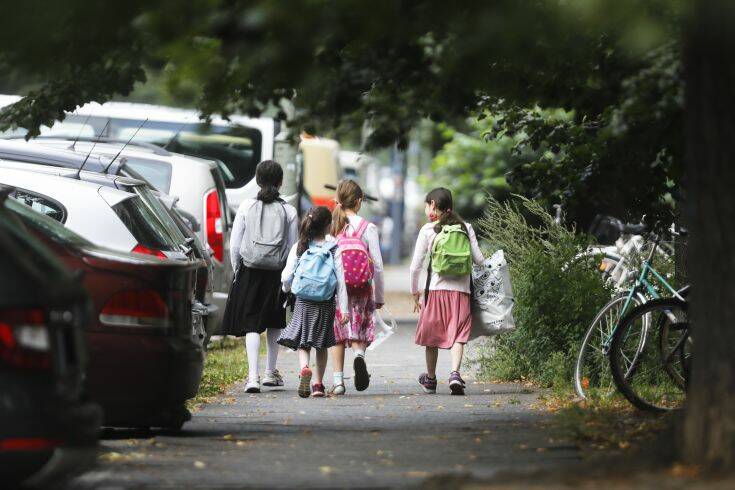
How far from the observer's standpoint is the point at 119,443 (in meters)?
8.82

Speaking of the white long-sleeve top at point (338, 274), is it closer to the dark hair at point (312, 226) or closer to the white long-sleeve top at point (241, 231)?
the dark hair at point (312, 226)

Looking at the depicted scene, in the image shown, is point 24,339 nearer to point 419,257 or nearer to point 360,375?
point 360,375

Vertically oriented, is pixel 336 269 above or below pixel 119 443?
above

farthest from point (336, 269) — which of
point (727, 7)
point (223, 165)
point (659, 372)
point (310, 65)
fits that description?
point (223, 165)

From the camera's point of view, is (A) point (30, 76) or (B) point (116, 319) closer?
(A) point (30, 76)

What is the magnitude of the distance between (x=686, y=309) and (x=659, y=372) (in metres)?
0.48

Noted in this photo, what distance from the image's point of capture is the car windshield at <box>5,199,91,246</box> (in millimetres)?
8484

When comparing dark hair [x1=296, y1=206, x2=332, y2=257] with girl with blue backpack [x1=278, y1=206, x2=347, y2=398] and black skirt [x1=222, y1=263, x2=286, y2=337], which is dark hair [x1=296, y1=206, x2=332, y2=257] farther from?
black skirt [x1=222, y1=263, x2=286, y2=337]

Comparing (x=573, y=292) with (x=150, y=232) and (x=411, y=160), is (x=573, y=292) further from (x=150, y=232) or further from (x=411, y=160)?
(x=411, y=160)

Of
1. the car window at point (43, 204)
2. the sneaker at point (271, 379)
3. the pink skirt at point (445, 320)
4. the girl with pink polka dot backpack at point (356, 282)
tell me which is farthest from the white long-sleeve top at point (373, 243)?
the car window at point (43, 204)

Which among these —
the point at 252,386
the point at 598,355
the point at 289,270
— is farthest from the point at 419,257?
the point at 598,355

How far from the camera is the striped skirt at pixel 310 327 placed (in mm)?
12203

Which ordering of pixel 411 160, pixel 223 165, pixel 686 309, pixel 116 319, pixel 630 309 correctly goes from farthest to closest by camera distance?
1. pixel 411 160
2. pixel 223 165
3. pixel 630 309
4. pixel 686 309
5. pixel 116 319

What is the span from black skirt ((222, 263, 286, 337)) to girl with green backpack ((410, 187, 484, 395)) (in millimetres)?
1083
